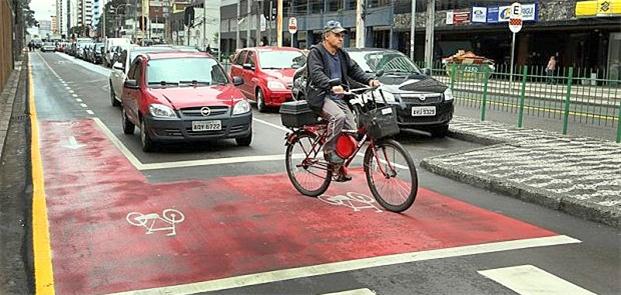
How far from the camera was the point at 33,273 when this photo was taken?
505 cm

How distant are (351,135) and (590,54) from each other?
29.6 metres

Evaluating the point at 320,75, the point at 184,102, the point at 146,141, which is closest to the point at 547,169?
the point at 320,75

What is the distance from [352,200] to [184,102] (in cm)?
398

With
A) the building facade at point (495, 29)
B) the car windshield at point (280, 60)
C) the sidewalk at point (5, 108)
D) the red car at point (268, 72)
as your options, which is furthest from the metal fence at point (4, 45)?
the building facade at point (495, 29)

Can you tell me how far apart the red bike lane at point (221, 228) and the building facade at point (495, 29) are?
2532 centimetres

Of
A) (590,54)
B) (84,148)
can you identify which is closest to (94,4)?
(590,54)

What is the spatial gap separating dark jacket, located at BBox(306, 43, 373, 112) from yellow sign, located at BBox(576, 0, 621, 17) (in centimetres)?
2473

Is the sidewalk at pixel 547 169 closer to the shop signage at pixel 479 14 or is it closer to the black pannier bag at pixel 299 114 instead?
the black pannier bag at pixel 299 114

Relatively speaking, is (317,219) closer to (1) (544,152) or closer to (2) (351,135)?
(2) (351,135)

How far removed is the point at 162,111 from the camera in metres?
10.2

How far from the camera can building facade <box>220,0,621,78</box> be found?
3206 cm

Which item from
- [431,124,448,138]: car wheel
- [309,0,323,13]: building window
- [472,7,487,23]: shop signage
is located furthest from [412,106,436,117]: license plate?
[309,0,323,13]: building window

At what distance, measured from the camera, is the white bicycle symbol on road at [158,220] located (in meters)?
6.18

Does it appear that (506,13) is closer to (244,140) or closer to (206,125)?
(244,140)
